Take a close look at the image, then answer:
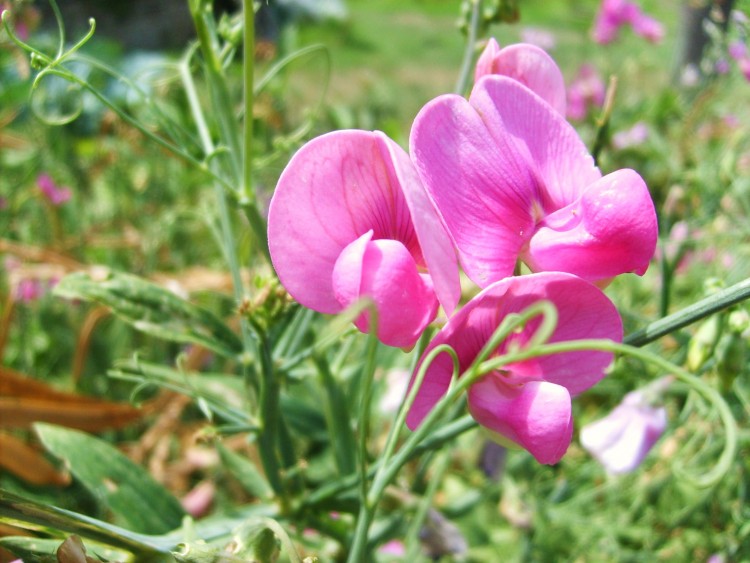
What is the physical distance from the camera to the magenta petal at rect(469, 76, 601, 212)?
0.36m

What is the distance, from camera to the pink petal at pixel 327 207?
35 cm

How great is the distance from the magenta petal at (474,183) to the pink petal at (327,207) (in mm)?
22

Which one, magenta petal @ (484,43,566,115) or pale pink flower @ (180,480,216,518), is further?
pale pink flower @ (180,480,216,518)

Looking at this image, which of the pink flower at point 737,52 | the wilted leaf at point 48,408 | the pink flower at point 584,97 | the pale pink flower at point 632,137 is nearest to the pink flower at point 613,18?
the pink flower at point 584,97

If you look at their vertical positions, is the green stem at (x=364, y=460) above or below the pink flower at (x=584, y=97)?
above

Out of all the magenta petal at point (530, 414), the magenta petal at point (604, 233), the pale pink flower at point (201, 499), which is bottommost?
the pale pink flower at point (201, 499)

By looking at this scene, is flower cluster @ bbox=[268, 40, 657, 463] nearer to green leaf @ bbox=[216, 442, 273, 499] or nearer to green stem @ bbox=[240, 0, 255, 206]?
green stem @ bbox=[240, 0, 255, 206]

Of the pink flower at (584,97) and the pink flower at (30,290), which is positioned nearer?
the pink flower at (30,290)

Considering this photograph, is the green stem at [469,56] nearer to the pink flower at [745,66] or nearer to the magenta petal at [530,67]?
the magenta petal at [530,67]

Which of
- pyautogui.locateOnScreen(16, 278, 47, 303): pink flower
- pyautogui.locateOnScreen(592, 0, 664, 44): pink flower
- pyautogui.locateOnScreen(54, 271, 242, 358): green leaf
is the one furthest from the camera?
pyautogui.locateOnScreen(592, 0, 664, 44): pink flower

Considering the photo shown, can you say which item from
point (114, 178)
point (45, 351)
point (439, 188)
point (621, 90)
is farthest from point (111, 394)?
point (621, 90)

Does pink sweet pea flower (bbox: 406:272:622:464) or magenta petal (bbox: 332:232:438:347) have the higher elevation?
magenta petal (bbox: 332:232:438:347)

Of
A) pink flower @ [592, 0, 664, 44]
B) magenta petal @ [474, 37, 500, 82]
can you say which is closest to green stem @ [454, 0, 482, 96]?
magenta petal @ [474, 37, 500, 82]

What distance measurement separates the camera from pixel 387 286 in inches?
13.6
